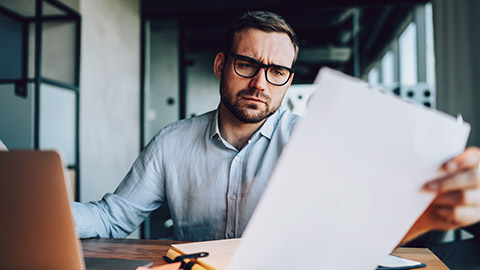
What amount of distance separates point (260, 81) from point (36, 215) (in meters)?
0.89

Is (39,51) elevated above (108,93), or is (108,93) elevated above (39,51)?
(39,51)

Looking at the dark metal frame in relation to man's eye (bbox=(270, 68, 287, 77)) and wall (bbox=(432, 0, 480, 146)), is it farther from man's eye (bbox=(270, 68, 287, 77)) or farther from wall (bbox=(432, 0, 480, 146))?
wall (bbox=(432, 0, 480, 146))

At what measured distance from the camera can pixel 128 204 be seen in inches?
47.3

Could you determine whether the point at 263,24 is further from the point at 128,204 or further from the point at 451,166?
the point at 451,166

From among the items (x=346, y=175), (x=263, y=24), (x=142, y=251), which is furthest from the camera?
(x=263, y=24)

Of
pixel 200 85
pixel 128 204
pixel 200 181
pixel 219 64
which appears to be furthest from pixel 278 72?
pixel 200 85

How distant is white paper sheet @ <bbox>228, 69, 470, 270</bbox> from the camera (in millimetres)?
409

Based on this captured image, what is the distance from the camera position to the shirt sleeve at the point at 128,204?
3.38 ft

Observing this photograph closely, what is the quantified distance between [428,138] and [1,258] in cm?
67

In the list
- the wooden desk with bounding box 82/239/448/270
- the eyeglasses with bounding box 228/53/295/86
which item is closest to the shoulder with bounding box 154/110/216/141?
the eyeglasses with bounding box 228/53/295/86

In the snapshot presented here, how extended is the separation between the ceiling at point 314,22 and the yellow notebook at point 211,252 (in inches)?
114

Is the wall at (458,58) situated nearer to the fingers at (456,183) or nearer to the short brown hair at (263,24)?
the short brown hair at (263,24)

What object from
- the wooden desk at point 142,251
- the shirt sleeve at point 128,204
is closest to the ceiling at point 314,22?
the shirt sleeve at point 128,204

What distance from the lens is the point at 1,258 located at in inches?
22.4
